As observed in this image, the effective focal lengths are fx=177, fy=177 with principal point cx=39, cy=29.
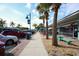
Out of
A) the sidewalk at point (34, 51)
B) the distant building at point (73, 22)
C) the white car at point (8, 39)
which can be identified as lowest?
the sidewalk at point (34, 51)

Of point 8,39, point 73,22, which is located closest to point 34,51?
point 8,39

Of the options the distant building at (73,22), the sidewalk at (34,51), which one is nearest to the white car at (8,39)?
the sidewalk at (34,51)

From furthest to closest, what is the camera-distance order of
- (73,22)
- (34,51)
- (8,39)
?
1. (73,22)
2. (8,39)
3. (34,51)

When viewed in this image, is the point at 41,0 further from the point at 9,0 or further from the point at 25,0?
the point at 9,0

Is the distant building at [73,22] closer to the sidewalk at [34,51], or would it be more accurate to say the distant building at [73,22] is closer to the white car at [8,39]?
the sidewalk at [34,51]

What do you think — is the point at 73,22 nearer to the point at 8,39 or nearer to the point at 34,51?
the point at 8,39

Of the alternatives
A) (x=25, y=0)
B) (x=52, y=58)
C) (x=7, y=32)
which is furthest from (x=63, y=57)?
(x=7, y=32)

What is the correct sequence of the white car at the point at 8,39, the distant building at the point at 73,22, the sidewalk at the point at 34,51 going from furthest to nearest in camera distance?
1. the distant building at the point at 73,22
2. the white car at the point at 8,39
3. the sidewalk at the point at 34,51

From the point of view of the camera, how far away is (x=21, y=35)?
30812 millimetres

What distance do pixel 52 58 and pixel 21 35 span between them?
66.5 ft

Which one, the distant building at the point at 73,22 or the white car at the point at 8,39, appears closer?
the white car at the point at 8,39

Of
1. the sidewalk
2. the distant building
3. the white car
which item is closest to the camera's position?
the sidewalk

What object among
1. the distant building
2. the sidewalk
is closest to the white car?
the sidewalk

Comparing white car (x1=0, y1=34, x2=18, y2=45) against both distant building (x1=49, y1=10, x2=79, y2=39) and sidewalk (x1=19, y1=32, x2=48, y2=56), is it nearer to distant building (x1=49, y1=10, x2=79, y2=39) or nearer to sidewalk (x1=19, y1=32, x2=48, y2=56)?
sidewalk (x1=19, y1=32, x2=48, y2=56)
